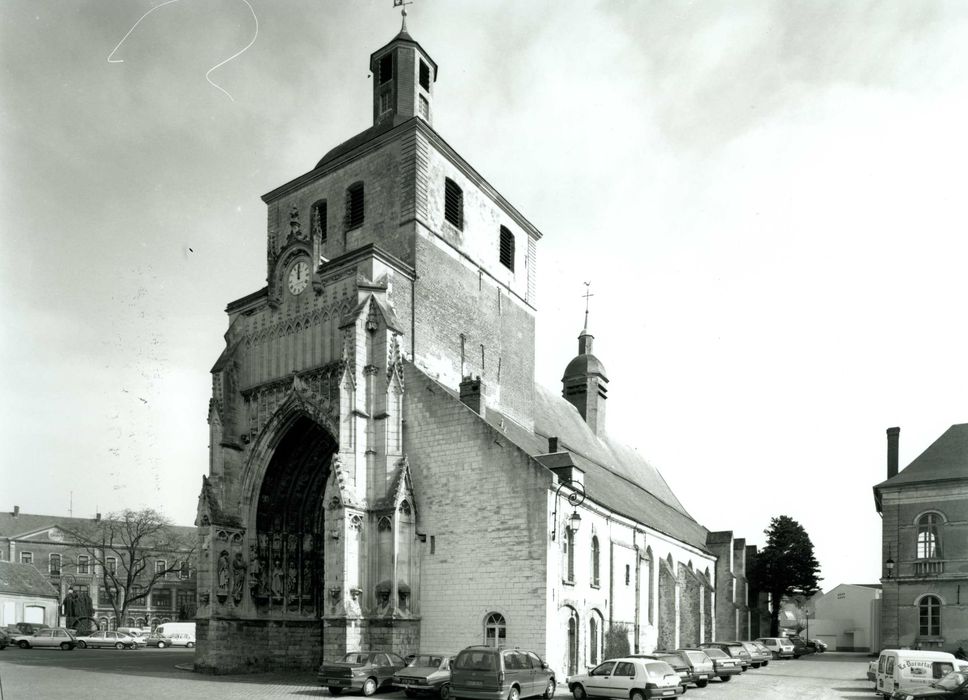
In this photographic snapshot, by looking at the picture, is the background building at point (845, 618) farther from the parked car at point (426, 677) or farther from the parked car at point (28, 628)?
Answer: the parked car at point (426, 677)

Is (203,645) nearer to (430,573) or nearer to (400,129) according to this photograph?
(430,573)

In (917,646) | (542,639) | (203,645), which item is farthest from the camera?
(917,646)

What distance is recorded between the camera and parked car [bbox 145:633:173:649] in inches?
1837

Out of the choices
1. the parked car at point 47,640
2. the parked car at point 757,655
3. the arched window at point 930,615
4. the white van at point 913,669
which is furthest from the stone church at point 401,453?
the parked car at point 47,640

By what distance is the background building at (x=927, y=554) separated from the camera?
1383 inches

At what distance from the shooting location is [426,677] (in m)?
18.6

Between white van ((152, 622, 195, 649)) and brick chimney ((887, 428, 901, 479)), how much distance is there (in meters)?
39.2

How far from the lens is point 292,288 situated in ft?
92.3

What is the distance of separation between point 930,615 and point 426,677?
26789mm

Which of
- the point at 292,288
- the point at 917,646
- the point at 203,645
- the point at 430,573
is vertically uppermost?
the point at 292,288

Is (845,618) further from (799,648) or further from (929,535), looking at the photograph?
(929,535)

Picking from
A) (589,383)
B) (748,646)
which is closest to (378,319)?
(748,646)

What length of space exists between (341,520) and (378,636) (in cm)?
331

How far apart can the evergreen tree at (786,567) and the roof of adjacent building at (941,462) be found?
18910 millimetres
